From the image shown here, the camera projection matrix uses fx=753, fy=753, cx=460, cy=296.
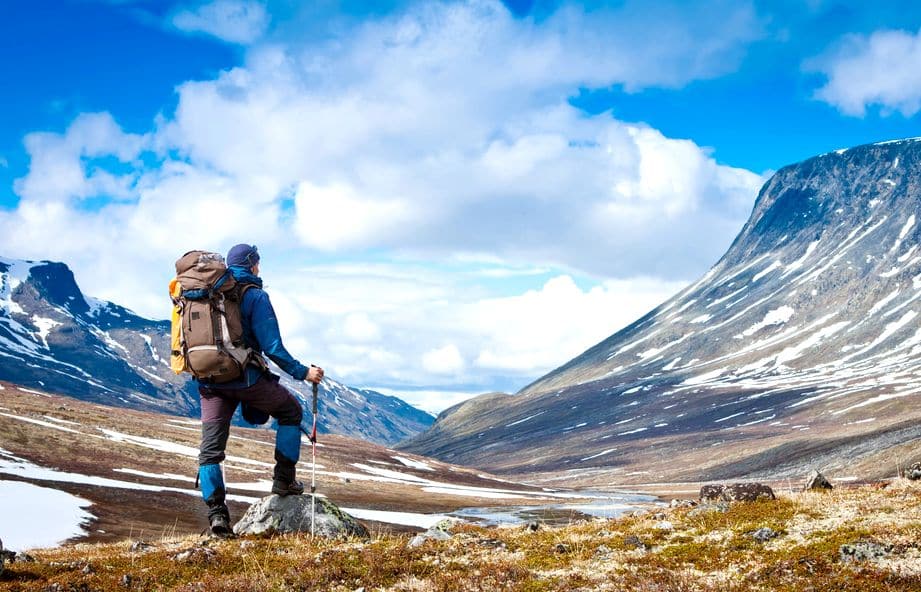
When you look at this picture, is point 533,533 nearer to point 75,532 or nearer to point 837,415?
point 75,532

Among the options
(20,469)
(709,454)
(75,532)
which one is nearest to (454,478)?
(709,454)

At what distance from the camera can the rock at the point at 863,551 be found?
33.9 feet

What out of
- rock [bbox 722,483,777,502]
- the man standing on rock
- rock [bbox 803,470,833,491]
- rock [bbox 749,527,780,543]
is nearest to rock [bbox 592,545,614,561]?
rock [bbox 749,527,780,543]

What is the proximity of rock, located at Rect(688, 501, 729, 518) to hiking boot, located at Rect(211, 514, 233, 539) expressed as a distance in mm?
9090

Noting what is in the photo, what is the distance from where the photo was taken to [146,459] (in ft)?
282

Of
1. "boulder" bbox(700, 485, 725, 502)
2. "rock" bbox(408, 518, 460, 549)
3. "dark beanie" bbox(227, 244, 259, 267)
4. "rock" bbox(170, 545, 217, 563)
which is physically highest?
"dark beanie" bbox(227, 244, 259, 267)

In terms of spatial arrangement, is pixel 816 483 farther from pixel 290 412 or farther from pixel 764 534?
pixel 290 412

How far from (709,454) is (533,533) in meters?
168

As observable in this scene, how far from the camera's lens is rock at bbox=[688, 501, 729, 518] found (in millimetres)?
15117

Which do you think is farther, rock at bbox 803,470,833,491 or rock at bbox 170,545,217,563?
rock at bbox 803,470,833,491

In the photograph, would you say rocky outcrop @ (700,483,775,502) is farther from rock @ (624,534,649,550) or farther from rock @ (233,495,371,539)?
rock @ (233,495,371,539)

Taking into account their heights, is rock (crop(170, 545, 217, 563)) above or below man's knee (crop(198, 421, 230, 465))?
below

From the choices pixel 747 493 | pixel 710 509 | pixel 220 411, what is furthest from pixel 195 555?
pixel 747 493

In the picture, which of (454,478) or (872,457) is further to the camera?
(454,478)
